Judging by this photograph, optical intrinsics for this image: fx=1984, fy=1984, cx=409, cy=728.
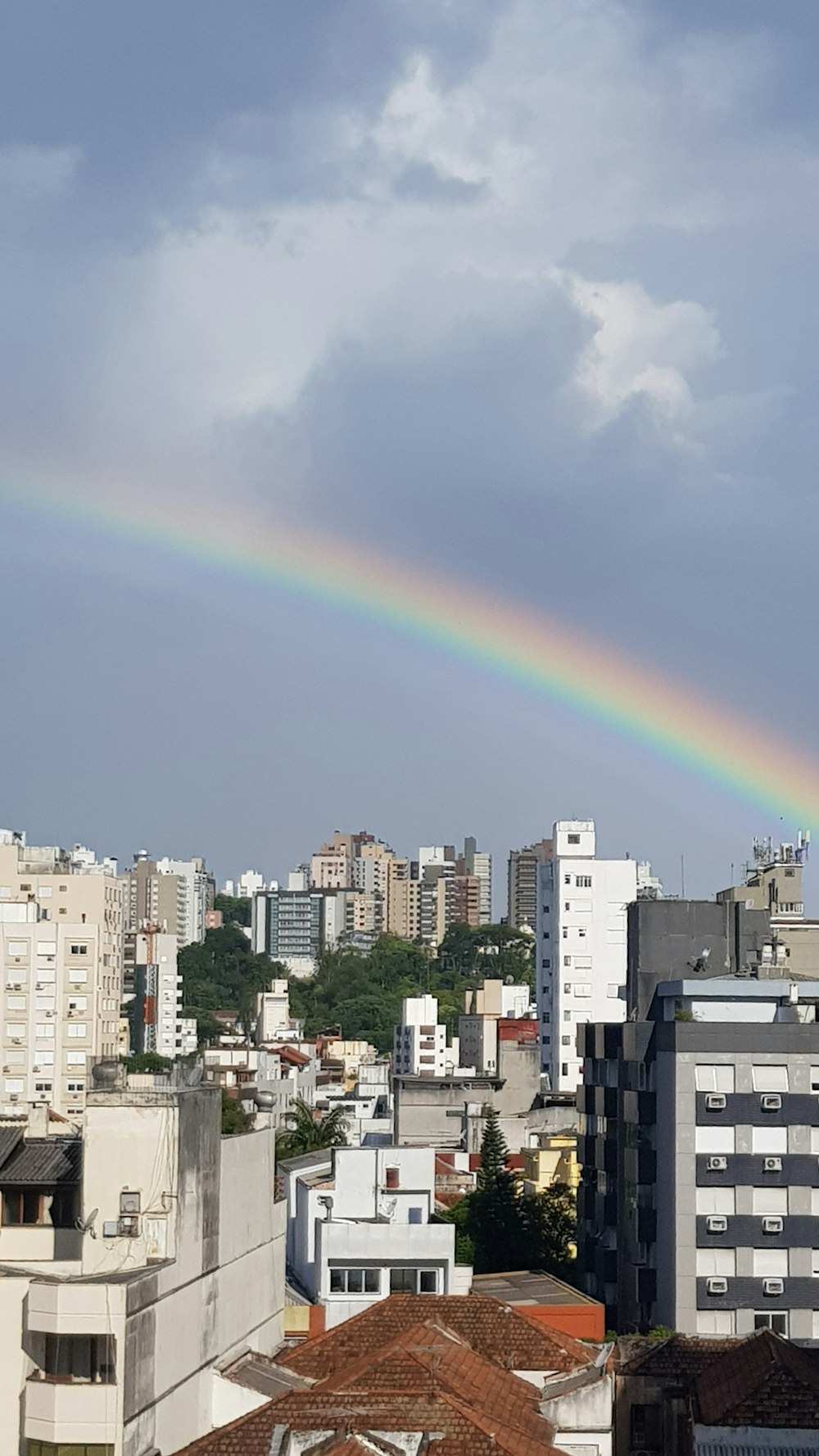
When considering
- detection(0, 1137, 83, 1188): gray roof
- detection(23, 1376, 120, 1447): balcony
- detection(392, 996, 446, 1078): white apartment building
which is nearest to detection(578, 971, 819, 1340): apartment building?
detection(0, 1137, 83, 1188): gray roof

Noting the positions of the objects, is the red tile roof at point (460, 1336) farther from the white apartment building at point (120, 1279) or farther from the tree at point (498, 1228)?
the tree at point (498, 1228)

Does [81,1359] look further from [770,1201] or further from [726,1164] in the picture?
[770,1201]

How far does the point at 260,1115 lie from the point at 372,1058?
10366 centimetres

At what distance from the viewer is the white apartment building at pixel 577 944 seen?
314 feet

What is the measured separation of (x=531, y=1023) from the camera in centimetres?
10906

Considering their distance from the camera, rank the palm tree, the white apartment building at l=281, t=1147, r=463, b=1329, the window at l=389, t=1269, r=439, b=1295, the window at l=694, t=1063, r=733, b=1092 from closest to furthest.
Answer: the window at l=389, t=1269, r=439, b=1295
the white apartment building at l=281, t=1147, r=463, b=1329
the window at l=694, t=1063, r=733, b=1092
the palm tree

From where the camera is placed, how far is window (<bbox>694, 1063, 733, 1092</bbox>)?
1722 inches

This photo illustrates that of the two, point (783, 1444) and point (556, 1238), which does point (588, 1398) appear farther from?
point (556, 1238)

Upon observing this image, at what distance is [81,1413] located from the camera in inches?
921

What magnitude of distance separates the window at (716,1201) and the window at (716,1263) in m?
0.84

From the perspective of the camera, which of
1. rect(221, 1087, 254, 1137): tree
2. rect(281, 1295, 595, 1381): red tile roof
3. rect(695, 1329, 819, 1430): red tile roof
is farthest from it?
rect(221, 1087, 254, 1137): tree

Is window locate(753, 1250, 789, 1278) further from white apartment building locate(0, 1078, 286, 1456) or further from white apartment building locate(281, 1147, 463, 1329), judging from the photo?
white apartment building locate(0, 1078, 286, 1456)

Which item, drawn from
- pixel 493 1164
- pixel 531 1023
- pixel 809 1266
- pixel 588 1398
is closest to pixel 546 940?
pixel 531 1023

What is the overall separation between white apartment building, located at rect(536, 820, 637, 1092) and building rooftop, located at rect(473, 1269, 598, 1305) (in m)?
48.1
